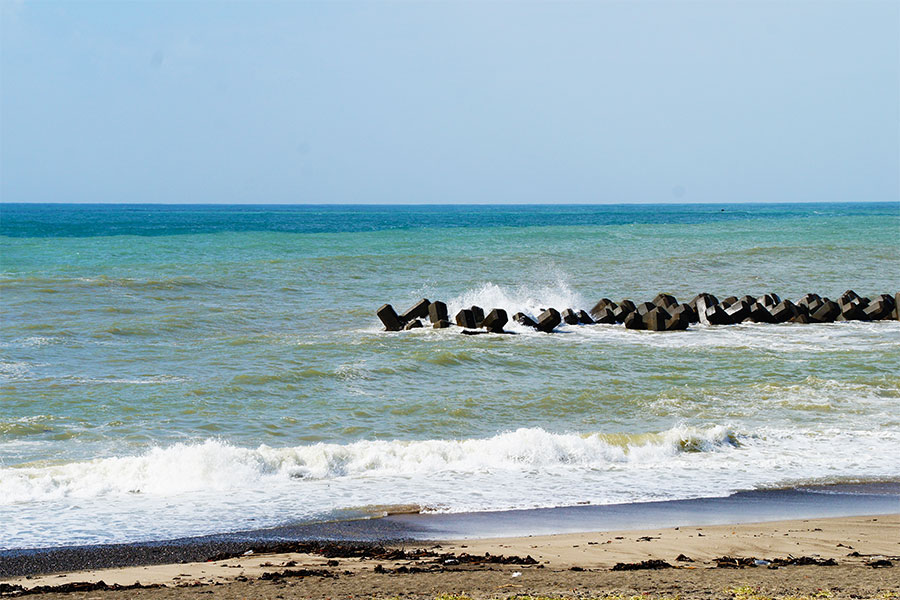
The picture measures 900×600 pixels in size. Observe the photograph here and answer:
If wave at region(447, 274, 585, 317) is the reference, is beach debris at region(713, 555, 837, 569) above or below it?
below

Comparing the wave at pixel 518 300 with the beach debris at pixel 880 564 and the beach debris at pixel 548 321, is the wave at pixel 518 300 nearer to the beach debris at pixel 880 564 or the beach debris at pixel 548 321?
the beach debris at pixel 548 321

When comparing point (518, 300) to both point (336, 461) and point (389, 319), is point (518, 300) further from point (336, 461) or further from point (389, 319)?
point (336, 461)

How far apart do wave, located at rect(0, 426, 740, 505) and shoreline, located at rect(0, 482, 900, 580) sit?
72.3 inches

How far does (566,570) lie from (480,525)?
193 cm

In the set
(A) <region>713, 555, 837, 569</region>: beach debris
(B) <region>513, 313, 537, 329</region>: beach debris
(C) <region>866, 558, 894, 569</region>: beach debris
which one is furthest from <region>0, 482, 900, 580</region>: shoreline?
(B) <region>513, 313, 537, 329</region>: beach debris

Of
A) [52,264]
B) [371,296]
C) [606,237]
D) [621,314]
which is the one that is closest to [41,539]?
[621,314]

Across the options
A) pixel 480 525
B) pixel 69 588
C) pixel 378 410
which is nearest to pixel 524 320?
pixel 378 410

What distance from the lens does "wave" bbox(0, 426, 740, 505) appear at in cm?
1073

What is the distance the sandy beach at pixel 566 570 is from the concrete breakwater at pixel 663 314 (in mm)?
13699

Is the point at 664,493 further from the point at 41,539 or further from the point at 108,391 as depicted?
the point at 108,391

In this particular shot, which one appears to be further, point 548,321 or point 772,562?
point 548,321

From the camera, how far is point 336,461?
1173 cm

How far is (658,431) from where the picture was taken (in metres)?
13.2

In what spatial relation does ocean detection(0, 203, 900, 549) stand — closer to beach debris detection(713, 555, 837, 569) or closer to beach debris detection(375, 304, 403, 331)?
beach debris detection(375, 304, 403, 331)
